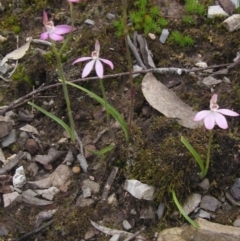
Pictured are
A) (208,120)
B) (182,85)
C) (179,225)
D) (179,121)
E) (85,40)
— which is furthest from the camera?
(85,40)

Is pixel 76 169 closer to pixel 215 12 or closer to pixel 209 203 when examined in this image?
pixel 209 203

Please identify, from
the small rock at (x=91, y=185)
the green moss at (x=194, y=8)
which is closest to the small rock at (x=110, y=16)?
the green moss at (x=194, y=8)

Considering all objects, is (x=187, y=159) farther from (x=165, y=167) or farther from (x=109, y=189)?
(x=109, y=189)

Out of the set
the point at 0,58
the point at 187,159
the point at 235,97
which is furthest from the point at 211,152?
the point at 0,58

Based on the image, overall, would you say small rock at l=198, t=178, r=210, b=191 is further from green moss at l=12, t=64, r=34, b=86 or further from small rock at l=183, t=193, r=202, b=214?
green moss at l=12, t=64, r=34, b=86

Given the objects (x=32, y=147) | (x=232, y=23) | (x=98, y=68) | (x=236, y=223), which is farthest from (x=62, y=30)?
(x=232, y=23)

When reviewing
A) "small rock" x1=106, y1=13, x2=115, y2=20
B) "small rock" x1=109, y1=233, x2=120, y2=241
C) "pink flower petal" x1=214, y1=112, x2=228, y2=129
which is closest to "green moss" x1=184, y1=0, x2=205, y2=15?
"small rock" x1=106, y1=13, x2=115, y2=20

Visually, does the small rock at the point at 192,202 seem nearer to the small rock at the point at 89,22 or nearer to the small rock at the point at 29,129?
the small rock at the point at 29,129
